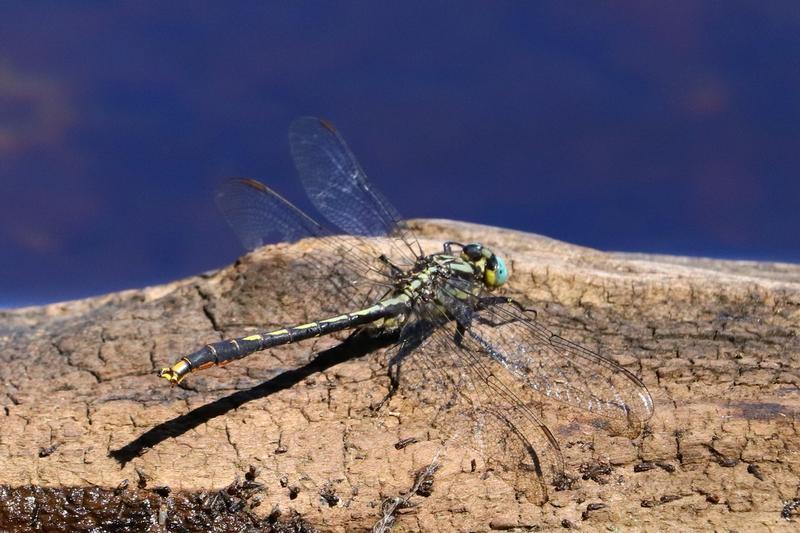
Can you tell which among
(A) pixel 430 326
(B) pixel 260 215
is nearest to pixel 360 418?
(A) pixel 430 326

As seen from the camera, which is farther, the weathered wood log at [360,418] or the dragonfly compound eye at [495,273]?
the dragonfly compound eye at [495,273]

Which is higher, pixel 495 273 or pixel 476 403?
pixel 495 273

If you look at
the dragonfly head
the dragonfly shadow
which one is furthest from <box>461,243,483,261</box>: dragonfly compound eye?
the dragonfly shadow

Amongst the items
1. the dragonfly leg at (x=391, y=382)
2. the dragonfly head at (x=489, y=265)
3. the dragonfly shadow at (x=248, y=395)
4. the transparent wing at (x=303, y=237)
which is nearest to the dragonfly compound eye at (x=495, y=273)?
the dragonfly head at (x=489, y=265)

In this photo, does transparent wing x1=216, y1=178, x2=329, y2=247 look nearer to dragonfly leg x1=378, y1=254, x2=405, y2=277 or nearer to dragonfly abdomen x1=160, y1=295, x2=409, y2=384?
dragonfly leg x1=378, y1=254, x2=405, y2=277

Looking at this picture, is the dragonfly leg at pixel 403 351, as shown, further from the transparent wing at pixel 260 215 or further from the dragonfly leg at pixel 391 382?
the transparent wing at pixel 260 215

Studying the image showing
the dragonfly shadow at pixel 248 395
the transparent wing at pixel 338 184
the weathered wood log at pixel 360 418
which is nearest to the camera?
the weathered wood log at pixel 360 418

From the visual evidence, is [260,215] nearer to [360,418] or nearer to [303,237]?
[303,237]
